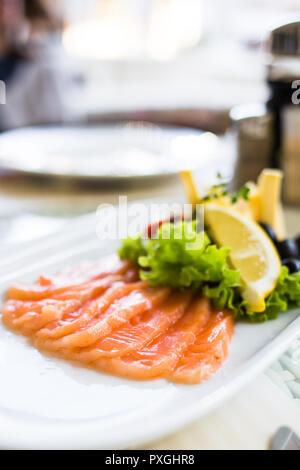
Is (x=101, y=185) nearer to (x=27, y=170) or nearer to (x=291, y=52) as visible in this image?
(x=27, y=170)

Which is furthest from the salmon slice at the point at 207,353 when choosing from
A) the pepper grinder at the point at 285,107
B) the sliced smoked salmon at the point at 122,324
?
the pepper grinder at the point at 285,107

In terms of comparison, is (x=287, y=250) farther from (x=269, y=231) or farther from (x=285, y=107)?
(x=285, y=107)

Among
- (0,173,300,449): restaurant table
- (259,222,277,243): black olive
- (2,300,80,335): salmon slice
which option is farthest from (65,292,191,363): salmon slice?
(259,222,277,243): black olive

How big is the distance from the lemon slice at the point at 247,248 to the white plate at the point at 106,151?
0.77 m

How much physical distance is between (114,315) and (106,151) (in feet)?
5.14

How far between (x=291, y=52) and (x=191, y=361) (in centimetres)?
131

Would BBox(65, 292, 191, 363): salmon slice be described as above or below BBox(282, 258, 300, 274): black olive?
below

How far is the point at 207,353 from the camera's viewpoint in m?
1.13

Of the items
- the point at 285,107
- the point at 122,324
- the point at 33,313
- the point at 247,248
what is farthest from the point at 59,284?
the point at 285,107

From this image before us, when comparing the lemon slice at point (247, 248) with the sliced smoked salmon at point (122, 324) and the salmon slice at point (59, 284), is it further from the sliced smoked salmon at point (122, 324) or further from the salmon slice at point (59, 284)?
the salmon slice at point (59, 284)

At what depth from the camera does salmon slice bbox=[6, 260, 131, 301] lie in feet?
4.45

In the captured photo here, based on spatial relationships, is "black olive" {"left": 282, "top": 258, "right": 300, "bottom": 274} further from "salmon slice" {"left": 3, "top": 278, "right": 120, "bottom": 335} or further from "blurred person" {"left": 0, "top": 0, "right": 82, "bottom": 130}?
"blurred person" {"left": 0, "top": 0, "right": 82, "bottom": 130}

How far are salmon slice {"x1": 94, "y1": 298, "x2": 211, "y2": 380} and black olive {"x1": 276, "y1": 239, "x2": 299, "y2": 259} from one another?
0.35 meters
